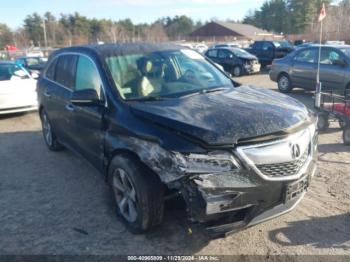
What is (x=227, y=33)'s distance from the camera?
71375 mm

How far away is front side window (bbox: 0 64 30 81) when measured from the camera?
9536 mm

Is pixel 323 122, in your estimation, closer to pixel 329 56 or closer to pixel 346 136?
pixel 346 136

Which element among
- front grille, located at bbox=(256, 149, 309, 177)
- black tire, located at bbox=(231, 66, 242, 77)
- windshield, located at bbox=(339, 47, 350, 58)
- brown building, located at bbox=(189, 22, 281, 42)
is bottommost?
black tire, located at bbox=(231, 66, 242, 77)

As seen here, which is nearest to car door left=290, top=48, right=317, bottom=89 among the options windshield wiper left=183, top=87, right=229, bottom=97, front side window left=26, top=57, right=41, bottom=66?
windshield wiper left=183, top=87, right=229, bottom=97

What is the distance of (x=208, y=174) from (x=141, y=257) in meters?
1.04

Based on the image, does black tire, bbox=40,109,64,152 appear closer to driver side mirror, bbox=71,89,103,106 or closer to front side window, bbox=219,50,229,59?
driver side mirror, bbox=71,89,103,106

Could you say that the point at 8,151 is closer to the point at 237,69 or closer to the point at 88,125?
the point at 88,125

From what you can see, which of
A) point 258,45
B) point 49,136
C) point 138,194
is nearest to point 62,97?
point 49,136

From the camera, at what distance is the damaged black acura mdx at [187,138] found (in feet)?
9.50

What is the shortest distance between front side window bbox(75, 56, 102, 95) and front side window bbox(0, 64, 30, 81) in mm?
5692

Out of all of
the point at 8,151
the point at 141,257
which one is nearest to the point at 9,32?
the point at 8,151

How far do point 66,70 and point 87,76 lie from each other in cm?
94

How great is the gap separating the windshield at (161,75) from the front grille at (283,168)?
4.62 feet

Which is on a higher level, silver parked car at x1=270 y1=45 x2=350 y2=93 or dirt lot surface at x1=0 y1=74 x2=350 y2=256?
silver parked car at x1=270 y1=45 x2=350 y2=93
